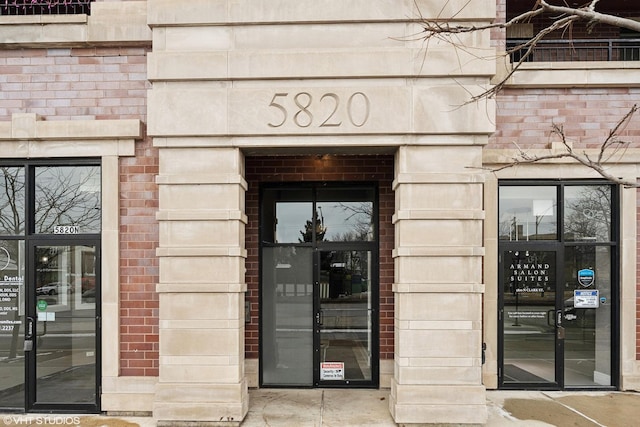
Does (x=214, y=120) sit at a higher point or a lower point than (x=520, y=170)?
higher

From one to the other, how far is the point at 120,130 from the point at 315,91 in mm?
2778

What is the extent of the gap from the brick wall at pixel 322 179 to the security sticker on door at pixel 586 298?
2884 millimetres

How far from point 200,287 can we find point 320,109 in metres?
2.80

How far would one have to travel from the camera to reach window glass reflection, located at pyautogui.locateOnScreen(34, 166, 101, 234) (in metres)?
7.05

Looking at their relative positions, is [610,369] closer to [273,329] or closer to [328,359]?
[328,359]

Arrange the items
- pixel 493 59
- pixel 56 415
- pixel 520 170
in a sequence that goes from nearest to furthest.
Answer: pixel 493 59 → pixel 56 415 → pixel 520 170

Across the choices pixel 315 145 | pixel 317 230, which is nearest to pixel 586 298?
pixel 317 230

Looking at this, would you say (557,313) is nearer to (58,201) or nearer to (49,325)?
(49,325)

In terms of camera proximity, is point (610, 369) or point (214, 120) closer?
point (214, 120)

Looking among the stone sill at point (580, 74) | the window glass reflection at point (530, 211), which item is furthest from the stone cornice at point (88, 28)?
the window glass reflection at point (530, 211)

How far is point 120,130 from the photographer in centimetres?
682

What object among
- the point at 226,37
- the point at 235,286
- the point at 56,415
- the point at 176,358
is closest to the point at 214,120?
the point at 226,37

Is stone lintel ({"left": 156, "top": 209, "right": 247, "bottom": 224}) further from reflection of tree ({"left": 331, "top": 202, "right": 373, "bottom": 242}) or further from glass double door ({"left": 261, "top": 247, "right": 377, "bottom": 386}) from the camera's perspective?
reflection of tree ({"left": 331, "top": 202, "right": 373, "bottom": 242})

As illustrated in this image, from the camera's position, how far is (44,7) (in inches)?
306
